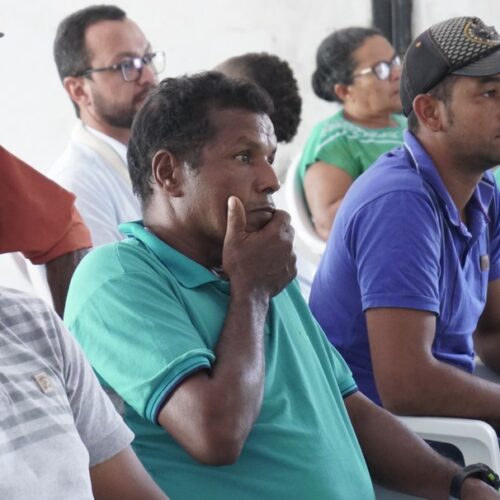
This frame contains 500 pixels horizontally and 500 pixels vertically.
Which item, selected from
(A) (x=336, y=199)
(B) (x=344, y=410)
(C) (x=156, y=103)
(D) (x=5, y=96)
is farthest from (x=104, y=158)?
(B) (x=344, y=410)

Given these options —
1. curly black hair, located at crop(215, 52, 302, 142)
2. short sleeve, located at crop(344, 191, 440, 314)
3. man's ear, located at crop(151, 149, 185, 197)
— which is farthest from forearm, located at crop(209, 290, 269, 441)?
curly black hair, located at crop(215, 52, 302, 142)

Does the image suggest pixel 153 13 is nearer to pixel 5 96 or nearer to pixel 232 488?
Answer: pixel 5 96

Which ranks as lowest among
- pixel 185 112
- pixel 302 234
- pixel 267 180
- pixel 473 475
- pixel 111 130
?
pixel 302 234

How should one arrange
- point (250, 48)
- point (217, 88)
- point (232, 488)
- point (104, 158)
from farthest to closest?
point (250, 48) → point (104, 158) → point (217, 88) → point (232, 488)

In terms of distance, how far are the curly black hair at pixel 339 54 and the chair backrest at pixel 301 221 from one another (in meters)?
0.59

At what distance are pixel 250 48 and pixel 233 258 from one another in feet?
8.87

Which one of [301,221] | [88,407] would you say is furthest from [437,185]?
[301,221]

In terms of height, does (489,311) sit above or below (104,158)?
below

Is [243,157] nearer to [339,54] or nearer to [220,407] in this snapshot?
[220,407]

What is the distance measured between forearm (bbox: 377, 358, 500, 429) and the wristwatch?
244 millimetres

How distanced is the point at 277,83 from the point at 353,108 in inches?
45.7

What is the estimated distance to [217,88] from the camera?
6.16ft

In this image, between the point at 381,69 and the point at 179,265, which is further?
the point at 381,69

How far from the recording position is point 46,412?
1.34 meters
